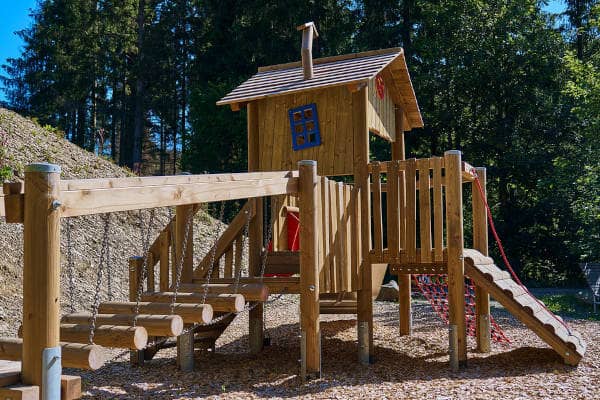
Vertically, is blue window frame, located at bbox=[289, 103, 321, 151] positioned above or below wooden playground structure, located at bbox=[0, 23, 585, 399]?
above

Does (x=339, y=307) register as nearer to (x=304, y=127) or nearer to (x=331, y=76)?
(x=304, y=127)

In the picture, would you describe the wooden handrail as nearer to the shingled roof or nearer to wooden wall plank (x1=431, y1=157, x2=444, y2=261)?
the shingled roof

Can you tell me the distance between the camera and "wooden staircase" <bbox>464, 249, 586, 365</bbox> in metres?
6.86

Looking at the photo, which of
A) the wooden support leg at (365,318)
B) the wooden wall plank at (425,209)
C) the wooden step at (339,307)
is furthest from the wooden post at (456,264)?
the wooden step at (339,307)

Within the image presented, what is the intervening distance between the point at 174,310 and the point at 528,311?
13.3 ft

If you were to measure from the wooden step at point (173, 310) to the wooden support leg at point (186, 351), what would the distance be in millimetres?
1792

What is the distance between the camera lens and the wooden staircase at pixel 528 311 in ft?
22.5

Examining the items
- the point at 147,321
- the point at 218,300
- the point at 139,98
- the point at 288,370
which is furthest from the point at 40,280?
the point at 139,98

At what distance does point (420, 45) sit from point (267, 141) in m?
16.2

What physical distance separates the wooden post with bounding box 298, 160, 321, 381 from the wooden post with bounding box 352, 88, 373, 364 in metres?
1.30

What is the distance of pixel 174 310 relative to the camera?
504 cm

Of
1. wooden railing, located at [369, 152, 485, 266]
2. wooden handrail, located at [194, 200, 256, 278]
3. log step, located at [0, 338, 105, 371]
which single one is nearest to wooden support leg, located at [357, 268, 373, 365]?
wooden railing, located at [369, 152, 485, 266]

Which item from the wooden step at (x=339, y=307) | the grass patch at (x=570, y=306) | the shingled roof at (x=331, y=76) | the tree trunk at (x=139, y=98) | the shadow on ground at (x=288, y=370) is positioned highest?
the tree trunk at (x=139, y=98)

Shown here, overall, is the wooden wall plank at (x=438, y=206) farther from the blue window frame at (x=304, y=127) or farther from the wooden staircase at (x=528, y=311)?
the blue window frame at (x=304, y=127)
